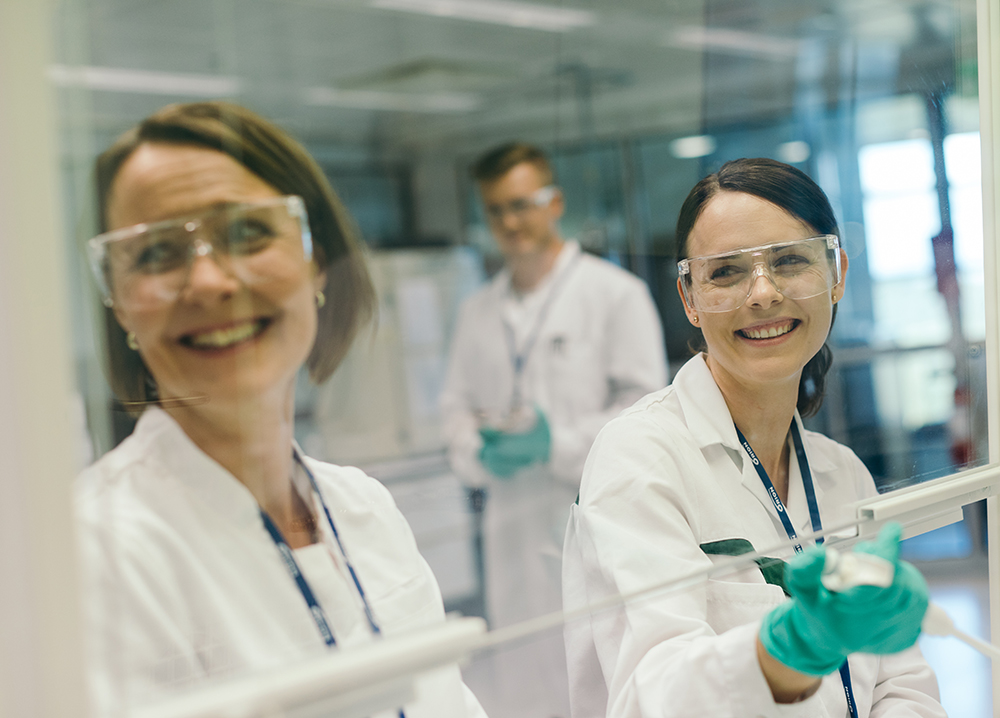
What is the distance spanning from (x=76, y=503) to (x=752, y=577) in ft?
2.49

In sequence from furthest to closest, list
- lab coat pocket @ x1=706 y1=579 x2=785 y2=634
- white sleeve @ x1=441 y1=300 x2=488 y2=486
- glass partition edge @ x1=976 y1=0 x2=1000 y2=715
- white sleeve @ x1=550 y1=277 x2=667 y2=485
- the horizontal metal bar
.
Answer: white sleeve @ x1=441 y1=300 x2=488 y2=486 < white sleeve @ x1=550 y1=277 x2=667 y2=485 < glass partition edge @ x1=976 y1=0 x2=1000 y2=715 < the horizontal metal bar < lab coat pocket @ x1=706 y1=579 x2=785 y2=634

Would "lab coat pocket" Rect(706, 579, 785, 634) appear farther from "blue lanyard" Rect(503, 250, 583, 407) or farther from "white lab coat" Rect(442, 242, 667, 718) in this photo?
"blue lanyard" Rect(503, 250, 583, 407)

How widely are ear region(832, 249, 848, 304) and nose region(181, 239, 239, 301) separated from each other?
0.80 metres

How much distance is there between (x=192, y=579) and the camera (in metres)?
0.73

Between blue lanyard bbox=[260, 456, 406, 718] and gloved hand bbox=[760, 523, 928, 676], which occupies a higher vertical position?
blue lanyard bbox=[260, 456, 406, 718]

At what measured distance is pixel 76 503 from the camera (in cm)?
61

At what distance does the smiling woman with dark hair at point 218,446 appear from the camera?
0.68 m

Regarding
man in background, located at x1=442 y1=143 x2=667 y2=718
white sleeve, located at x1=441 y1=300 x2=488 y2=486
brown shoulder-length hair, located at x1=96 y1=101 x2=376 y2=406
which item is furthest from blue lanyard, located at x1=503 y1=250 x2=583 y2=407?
brown shoulder-length hair, located at x1=96 y1=101 x2=376 y2=406

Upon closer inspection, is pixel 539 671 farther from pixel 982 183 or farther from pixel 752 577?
pixel 982 183

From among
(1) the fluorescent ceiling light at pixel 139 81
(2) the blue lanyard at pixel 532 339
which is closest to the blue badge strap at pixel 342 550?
(1) the fluorescent ceiling light at pixel 139 81

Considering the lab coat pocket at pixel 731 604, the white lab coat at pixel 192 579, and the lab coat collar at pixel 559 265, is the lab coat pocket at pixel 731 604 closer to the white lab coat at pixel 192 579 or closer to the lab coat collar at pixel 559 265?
the white lab coat at pixel 192 579

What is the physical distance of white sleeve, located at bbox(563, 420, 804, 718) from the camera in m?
0.88

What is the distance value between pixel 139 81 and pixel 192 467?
1.48 ft

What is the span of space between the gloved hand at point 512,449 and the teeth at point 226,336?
1.33 m
